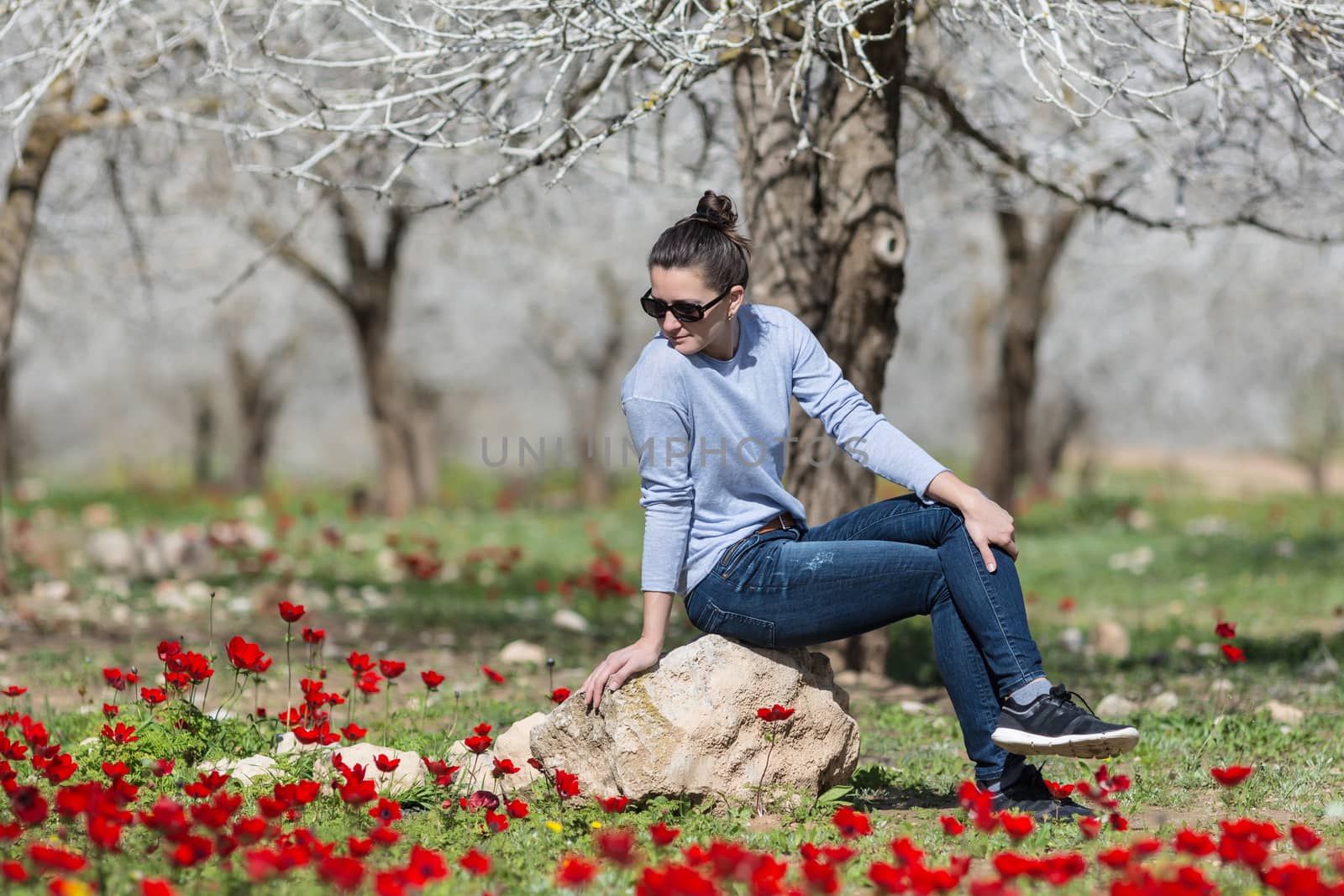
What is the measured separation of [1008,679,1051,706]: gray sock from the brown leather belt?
2.56 feet

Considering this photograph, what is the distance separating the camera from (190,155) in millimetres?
9242

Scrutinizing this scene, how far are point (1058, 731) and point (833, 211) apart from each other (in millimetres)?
2920

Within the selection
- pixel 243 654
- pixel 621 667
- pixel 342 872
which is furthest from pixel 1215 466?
pixel 342 872

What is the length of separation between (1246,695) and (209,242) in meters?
14.4

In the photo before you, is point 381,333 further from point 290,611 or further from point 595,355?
point 290,611

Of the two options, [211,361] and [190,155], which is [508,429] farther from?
[190,155]

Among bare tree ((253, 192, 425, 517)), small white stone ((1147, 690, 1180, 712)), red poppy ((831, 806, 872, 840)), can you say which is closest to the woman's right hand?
red poppy ((831, 806, 872, 840))

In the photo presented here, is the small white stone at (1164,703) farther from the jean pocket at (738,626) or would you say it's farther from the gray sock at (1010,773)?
the jean pocket at (738,626)

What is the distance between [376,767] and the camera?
369cm

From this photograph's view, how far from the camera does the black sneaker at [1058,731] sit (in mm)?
3162

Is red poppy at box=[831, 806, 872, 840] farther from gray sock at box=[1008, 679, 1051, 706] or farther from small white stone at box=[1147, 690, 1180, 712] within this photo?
small white stone at box=[1147, 690, 1180, 712]

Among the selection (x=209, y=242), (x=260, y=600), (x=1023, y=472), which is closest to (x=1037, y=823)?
(x=260, y=600)

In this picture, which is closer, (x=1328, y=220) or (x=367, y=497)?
(x=1328, y=220)

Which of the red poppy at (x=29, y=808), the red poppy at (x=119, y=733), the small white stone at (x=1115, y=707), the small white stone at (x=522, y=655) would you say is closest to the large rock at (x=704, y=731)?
the red poppy at (x=119, y=733)
